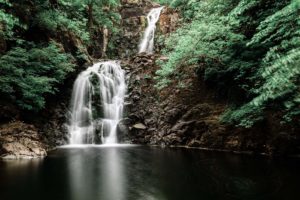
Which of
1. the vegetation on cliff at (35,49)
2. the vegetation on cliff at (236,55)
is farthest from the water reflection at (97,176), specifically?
the vegetation on cliff at (236,55)

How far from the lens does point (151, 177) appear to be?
789 centimetres

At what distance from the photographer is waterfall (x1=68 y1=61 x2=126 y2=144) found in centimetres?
1569

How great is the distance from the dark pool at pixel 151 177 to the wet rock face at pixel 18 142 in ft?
2.31

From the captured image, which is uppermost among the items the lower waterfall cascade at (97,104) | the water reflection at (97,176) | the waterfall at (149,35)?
the waterfall at (149,35)

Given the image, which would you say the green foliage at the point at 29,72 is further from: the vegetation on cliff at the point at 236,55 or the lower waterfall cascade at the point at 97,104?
the vegetation on cliff at the point at 236,55

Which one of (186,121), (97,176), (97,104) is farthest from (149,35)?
(97,176)

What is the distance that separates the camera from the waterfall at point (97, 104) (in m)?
15.7

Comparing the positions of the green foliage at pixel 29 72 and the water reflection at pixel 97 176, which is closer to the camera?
the water reflection at pixel 97 176

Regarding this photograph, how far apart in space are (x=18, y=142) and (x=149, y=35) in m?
17.7

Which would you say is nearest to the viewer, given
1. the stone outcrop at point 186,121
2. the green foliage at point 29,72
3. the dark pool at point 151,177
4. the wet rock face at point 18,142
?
the dark pool at point 151,177

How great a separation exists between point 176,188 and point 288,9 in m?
4.55

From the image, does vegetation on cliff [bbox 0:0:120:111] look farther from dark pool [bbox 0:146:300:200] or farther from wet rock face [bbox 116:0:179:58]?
wet rock face [bbox 116:0:179:58]

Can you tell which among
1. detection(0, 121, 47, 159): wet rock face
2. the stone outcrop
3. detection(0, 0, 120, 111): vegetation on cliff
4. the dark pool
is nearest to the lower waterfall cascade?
the stone outcrop

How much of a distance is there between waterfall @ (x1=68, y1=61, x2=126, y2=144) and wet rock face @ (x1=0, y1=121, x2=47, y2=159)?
12.7ft
